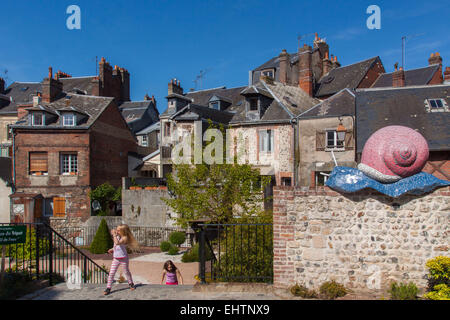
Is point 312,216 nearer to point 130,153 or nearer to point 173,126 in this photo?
point 173,126

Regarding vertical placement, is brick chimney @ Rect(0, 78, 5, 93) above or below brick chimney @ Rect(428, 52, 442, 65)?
above

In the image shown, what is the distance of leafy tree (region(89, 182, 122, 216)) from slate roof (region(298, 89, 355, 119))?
12710mm

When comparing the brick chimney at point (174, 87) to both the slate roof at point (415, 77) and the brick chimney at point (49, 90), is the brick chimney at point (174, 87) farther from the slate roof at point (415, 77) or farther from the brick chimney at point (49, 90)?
the slate roof at point (415, 77)

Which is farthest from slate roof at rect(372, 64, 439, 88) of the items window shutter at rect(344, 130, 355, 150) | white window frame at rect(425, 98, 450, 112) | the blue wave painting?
the blue wave painting

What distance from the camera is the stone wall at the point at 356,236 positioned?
7559mm

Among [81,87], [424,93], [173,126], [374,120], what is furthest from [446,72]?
[81,87]

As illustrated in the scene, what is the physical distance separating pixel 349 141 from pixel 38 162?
1939 centimetres

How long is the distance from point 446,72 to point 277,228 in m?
21.6

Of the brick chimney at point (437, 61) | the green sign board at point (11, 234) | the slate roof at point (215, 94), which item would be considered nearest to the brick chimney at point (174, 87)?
the slate roof at point (215, 94)

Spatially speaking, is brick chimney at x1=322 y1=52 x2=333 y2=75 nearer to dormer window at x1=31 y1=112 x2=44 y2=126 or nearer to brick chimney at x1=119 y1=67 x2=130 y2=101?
brick chimney at x1=119 y1=67 x2=130 y2=101

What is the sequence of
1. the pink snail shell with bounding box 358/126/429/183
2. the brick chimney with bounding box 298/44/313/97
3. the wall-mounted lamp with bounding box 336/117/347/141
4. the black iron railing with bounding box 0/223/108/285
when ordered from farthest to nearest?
the brick chimney with bounding box 298/44/313/97
the wall-mounted lamp with bounding box 336/117/347/141
the black iron railing with bounding box 0/223/108/285
the pink snail shell with bounding box 358/126/429/183

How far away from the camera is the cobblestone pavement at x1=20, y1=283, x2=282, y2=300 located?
25.4ft

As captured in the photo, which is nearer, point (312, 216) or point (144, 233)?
point (312, 216)

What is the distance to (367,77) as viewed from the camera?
28.2 meters
